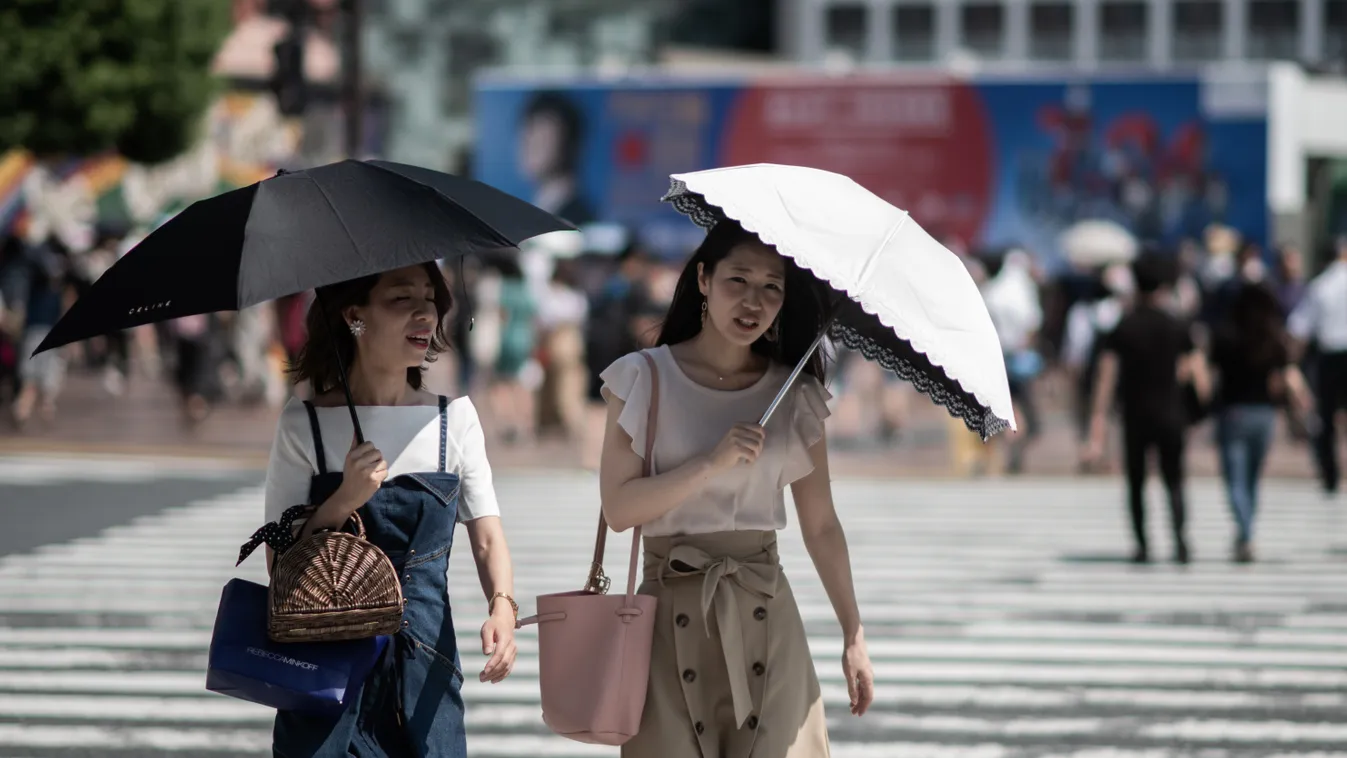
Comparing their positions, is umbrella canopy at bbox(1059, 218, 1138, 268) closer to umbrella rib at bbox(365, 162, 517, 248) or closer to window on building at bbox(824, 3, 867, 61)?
umbrella rib at bbox(365, 162, 517, 248)

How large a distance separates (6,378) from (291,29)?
7215 millimetres

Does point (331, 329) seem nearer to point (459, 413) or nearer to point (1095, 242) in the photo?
point (459, 413)

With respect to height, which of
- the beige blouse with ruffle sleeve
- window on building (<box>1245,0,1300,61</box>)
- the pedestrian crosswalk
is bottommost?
the pedestrian crosswalk

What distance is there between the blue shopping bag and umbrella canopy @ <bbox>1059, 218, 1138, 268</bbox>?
23.5 metres

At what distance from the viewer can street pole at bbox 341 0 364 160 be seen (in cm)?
1800

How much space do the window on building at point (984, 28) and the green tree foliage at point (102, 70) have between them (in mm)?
51069

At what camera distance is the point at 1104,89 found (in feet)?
95.1

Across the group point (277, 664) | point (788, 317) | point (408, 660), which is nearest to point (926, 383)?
point (788, 317)

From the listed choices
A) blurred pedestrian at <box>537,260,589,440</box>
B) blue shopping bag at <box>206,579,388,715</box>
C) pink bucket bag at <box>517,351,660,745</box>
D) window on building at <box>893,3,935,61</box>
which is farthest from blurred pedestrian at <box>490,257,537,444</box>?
window on building at <box>893,3,935,61</box>

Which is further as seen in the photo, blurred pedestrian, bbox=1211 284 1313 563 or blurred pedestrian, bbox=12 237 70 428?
blurred pedestrian, bbox=12 237 70 428

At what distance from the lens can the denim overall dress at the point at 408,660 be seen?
390 cm

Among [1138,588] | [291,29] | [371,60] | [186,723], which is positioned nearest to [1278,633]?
[1138,588]

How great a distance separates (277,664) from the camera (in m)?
3.81

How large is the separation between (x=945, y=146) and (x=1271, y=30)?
1935 inches
